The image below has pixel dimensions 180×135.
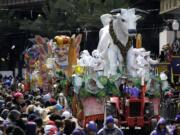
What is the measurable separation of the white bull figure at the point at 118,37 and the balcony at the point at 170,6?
18.2 meters

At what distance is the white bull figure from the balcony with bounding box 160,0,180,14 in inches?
717

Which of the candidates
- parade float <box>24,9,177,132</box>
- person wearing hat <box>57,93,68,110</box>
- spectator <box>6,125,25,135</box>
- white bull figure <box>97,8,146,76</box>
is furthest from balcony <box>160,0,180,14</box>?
spectator <box>6,125,25,135</box>

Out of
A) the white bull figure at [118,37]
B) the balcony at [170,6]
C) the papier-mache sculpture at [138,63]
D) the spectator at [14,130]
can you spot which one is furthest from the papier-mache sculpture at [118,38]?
the balcony at [170,6]

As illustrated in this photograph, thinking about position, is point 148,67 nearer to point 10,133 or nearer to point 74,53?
point 74,53

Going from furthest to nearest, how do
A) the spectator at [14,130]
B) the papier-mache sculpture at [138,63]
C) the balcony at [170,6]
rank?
1. the balcony at [170,6]
2. the papier-mache sculpture at [138,63]
3. the spectator at [14,130]

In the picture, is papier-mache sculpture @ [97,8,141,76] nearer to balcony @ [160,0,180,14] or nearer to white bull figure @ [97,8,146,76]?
white bull figure @ [97,8,146,76]

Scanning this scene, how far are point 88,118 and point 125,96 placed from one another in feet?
4.34

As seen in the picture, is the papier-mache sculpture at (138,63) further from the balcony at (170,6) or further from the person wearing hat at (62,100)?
the balcony at (170,6)

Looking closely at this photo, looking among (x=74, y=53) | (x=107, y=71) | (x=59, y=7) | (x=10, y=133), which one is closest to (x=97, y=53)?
(x=107, y=71)

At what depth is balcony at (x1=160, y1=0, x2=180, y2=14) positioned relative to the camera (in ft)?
144

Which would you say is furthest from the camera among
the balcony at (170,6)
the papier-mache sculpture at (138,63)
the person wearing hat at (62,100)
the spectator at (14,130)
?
the balcony at (170,6)

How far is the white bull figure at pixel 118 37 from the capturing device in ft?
79.8

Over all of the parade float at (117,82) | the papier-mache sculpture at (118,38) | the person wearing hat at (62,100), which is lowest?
the person wearing hat at (62,100)

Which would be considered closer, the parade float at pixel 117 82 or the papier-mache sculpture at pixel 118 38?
the parade float at pixel 117 82
